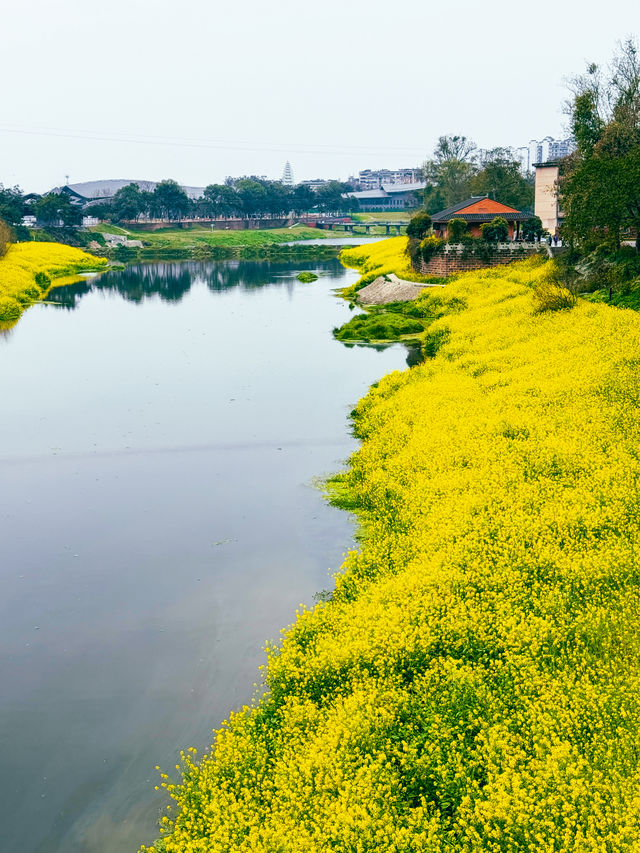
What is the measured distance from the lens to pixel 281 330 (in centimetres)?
4391

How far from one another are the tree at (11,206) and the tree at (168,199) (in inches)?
834

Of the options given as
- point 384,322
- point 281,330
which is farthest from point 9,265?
point 384,322

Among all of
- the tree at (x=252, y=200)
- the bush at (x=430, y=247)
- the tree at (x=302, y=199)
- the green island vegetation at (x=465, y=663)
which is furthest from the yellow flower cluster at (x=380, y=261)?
the tree at (x=302, y=199)

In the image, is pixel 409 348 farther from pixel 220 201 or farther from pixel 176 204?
pixel 220 201

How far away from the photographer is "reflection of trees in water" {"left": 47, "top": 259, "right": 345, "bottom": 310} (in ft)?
207

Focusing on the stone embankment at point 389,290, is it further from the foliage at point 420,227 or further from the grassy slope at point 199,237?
the grassy slope at point 199,237

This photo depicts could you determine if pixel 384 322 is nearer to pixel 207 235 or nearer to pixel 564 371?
pixel 564 371

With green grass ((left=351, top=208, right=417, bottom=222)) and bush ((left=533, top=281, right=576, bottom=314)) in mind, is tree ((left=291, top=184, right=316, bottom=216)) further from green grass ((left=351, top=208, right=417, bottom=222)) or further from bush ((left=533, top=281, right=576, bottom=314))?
bush ((left=533, top=281, right=576, bottom=314))

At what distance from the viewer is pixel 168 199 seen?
122500 mm

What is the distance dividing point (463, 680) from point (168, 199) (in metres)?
122

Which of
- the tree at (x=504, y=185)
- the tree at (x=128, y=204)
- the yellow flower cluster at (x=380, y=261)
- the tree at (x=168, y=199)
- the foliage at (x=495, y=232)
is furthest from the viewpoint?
the tree at (x=168, y=199)

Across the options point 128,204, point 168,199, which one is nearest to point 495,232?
point 128,204

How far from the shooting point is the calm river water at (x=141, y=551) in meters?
10.8

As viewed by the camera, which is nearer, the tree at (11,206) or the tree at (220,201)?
the tree at (11,206)
